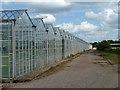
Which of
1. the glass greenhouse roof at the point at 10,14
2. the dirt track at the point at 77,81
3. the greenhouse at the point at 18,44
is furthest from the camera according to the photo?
the glass greenhouse roof at the point at 10,14

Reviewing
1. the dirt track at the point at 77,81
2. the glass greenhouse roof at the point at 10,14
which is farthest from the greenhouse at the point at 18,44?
the dirt track at the point at 77,81

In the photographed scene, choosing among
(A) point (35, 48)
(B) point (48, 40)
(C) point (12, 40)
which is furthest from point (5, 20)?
(B) point (48, 40)

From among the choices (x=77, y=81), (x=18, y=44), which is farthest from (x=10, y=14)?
(x=77, y=81)

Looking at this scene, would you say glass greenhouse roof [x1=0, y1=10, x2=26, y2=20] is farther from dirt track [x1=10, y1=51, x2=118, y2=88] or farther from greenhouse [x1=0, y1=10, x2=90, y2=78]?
dirt track [x1=10, y1=51, x2=118, y2=88]

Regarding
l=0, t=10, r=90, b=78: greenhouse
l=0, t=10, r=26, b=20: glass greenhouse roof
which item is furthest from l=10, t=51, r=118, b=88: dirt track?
l=0, t=10, r=26, b=20: glass greenhouse roof

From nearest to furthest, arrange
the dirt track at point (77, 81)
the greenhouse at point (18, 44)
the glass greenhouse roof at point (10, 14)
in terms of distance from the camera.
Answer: the dirt track at point (77, 81), the greenhouse at point (18, 44), the glass greenhouse roof at point (10, 14)

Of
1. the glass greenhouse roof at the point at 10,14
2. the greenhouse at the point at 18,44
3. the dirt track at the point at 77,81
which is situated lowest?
the dirt track at the point at 77,81

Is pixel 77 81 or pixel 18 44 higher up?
pixel 18 44

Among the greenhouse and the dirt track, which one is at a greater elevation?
the greenhouse

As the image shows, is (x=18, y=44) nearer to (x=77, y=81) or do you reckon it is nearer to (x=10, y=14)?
(x=10, y=14)

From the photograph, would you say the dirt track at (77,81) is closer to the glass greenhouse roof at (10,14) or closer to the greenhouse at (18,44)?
the greenhouse at (18,44)

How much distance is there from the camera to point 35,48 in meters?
19.5

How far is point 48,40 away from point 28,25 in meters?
7.72

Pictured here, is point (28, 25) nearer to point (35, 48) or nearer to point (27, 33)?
point (27, 33)
